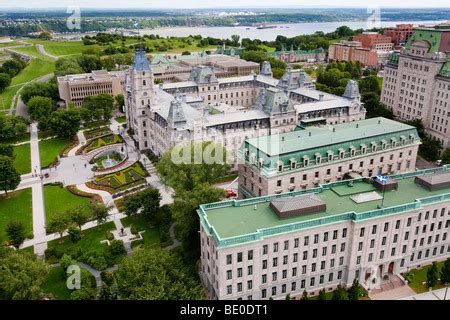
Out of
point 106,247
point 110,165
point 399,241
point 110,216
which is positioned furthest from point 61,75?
point 399,241

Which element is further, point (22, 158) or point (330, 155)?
point (22, 158)

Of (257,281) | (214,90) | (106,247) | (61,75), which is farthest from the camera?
(61,75)

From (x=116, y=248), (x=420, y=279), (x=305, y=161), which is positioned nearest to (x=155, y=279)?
(x=116, y=248)

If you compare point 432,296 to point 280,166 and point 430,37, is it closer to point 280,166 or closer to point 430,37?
point 280,166

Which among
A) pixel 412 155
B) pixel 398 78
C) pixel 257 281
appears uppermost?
pixel 398 78

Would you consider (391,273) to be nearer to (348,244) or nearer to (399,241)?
(399,241)

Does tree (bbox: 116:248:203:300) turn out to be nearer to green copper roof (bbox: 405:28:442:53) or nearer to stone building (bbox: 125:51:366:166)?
stone building (bbox: 125:51:366:166)

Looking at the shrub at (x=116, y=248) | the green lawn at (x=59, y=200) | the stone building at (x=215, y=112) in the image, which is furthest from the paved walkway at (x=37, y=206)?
the stone building at (x=215, y=112)
